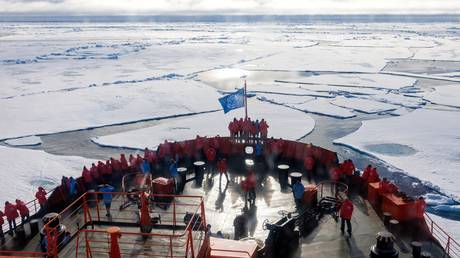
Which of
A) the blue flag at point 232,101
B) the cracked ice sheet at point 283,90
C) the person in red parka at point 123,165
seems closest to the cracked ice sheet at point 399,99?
the cracked ice sheet at point 283,90

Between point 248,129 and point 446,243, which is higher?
point 248,129

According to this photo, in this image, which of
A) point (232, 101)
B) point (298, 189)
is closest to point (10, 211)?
point (298, 189)

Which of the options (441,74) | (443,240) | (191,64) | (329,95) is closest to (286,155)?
(443,240)

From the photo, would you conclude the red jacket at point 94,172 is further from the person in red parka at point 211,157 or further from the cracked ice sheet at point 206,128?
the cracked ice sheet at point 206,128

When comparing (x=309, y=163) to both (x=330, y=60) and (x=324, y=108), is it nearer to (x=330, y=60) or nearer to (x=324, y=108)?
(x=324, y=108)

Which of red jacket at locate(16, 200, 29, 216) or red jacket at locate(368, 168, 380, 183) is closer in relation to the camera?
red jacket at locate(16, 200, 29, 216)

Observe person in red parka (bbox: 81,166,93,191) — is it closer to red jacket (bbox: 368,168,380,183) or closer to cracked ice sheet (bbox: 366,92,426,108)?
red jacket (bbox: 368,168,380,183)

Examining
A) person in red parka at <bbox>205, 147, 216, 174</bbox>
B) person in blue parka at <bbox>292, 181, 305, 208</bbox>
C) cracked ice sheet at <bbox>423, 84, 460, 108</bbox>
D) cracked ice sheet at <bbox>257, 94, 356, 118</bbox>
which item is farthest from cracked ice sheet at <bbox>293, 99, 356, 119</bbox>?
person in blue parka at <bbox>292, 181, 305, 208</bbox>
